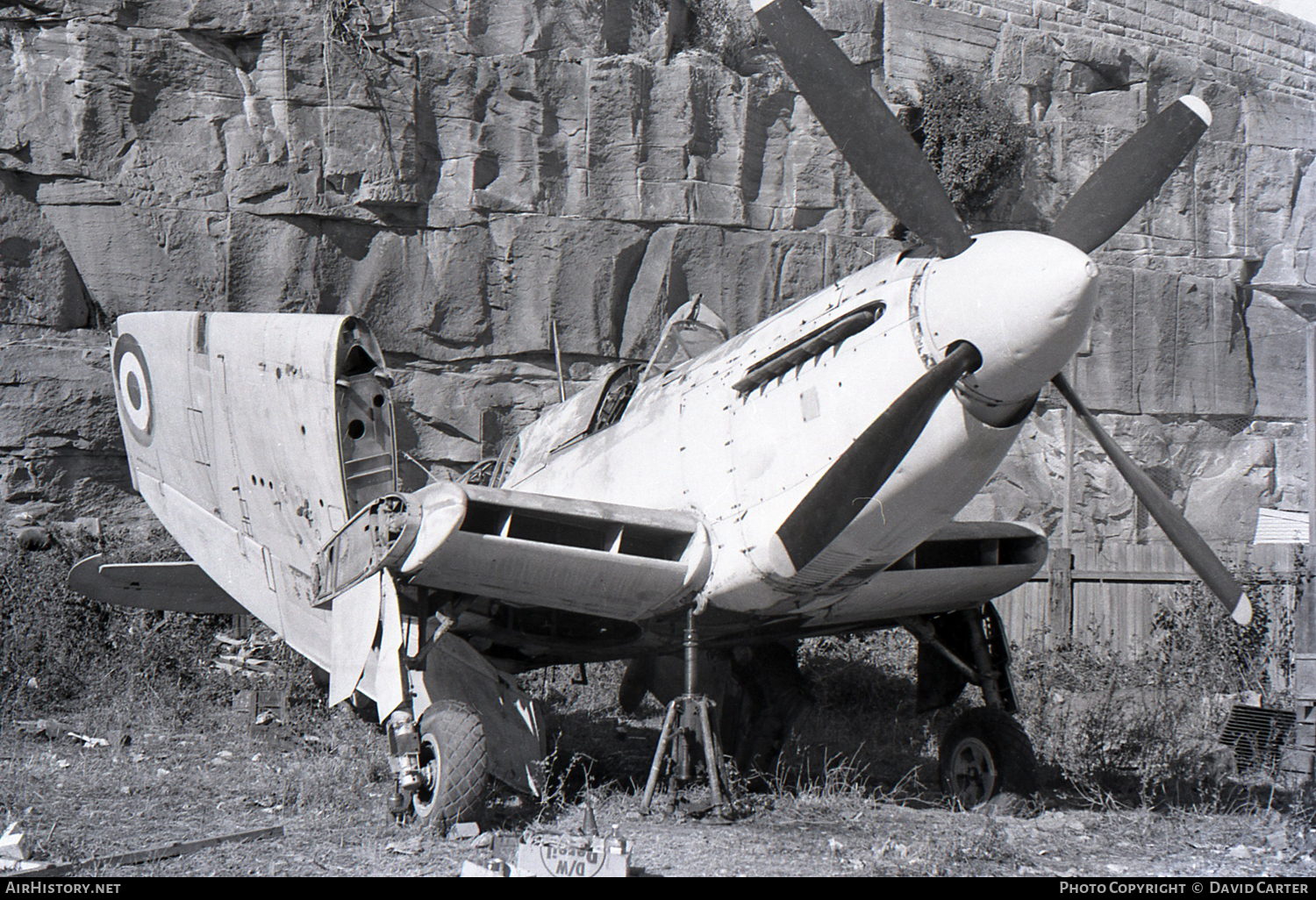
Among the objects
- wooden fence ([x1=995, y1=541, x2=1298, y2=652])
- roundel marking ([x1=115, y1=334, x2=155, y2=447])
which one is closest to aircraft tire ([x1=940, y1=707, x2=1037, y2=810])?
wooden fence ([x1=995, y1=541, x2=1298, y2=652])

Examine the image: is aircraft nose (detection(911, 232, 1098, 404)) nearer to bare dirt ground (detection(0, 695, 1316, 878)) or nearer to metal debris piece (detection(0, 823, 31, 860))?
bare dirt ground (detection(0, 695, 1316, 878))

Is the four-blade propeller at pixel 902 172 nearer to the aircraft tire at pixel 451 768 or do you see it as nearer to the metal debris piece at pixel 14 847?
the aircraft tire at pixel 451 768

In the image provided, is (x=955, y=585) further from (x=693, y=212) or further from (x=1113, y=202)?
(x=693, y=212)

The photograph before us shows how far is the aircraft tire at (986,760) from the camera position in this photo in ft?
21.2

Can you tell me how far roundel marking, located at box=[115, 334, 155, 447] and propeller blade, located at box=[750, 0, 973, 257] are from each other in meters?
6.01

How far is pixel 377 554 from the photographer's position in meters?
5.66

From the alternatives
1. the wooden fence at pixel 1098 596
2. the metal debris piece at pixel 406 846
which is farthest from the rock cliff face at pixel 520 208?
the metal debris piece at pixel 406 846

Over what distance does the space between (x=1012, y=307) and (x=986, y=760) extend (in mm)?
3179

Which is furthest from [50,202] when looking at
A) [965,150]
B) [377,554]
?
[965,150]

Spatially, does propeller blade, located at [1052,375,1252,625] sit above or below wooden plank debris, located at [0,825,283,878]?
above

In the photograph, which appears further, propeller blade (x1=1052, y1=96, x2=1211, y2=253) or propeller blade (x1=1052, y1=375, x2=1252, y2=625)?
propeller blade (x1=1052, y1=375, x2=1252, y2=625)

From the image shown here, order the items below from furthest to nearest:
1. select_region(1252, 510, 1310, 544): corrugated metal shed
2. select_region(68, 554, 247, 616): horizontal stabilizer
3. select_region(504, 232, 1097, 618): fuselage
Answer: select_region(1252, 510, 1310, 544): corrugated metal shed → select_region(68, 554, 247, 616): horizontal stabilizer → select_region(504, 232, 1097, 618): fuselage

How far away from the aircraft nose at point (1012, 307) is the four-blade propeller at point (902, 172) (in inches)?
9.8

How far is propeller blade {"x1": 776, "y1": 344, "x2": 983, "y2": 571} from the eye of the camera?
4.87 meters
